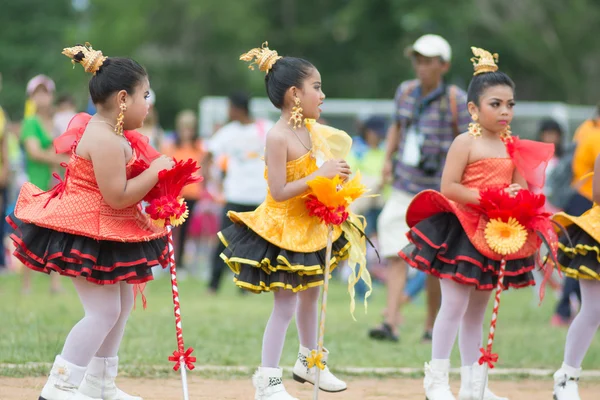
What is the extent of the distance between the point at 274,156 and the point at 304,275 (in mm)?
628

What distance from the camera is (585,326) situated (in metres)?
5.67

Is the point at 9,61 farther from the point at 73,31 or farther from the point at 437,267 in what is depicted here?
the point at 437,267

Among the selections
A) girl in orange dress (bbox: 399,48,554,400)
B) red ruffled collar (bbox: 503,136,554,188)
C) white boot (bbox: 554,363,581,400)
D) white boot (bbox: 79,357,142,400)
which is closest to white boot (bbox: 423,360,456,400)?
girl in orange dress (bbox: 399,48,554,400)

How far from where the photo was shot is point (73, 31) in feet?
132

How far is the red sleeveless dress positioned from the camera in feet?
17.8

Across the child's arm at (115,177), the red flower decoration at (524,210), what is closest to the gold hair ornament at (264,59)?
the child's arm at (115,177)

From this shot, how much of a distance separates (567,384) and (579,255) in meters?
0.72

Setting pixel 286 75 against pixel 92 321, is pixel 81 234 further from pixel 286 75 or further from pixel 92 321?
pixel 286 75

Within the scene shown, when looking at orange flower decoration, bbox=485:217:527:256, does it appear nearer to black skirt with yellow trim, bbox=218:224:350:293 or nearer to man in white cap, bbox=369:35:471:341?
black skirt with yellow trim, bbox=218:224:350:293

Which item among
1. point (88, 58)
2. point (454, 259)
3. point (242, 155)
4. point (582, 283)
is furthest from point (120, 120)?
point (242, 155)

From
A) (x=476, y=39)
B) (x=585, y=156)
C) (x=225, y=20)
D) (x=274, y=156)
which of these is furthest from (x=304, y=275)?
(x=225, y=20)

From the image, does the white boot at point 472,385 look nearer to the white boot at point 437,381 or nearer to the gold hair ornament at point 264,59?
the white boot at point 437,381

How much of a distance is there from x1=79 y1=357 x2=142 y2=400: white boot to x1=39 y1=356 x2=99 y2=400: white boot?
35 centimetres

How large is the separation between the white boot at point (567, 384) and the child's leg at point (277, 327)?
1587mm
